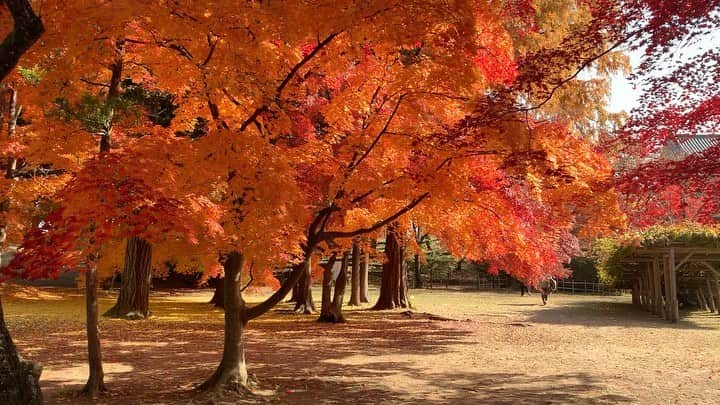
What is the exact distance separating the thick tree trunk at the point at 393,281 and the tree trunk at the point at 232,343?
14.4 meters

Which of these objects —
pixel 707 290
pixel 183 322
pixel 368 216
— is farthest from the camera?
pixel 707 290

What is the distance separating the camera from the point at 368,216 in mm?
14055

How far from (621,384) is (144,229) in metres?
7.18

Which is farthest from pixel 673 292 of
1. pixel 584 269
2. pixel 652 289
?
pixel 584 269

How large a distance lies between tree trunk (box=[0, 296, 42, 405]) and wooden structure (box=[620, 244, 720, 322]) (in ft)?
59.4

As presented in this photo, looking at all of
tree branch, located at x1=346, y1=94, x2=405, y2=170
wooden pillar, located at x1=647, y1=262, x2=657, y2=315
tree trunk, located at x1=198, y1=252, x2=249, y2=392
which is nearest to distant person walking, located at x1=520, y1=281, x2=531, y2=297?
wooden pillar, located at x1=647, y1=262, x2=657, y2=315

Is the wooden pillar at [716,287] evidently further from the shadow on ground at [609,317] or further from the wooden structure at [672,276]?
the shadow on ground at [609,317]

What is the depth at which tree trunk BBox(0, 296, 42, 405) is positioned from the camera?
4.23 meters

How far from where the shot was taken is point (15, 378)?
14.1ft

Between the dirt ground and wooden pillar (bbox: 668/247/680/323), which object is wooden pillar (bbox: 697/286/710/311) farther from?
wooden pillar (bbox: 668/247/680/323)

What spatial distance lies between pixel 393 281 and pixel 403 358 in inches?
485

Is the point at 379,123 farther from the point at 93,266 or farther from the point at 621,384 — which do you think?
the point at 621,384

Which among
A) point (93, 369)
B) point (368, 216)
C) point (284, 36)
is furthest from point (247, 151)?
point (368, 216)

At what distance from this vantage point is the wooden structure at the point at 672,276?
17656 mm
